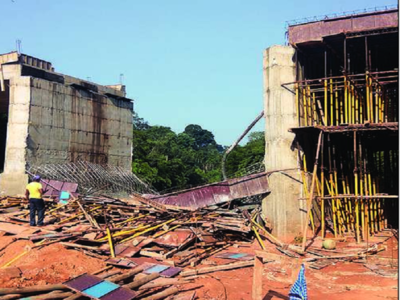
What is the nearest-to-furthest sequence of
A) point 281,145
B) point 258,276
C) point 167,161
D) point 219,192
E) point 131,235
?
point 258,276 → point 131,235 → point 281,145 → point 219,192 → point 167,161

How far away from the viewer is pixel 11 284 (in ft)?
31.0

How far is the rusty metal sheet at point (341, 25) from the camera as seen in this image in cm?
1705

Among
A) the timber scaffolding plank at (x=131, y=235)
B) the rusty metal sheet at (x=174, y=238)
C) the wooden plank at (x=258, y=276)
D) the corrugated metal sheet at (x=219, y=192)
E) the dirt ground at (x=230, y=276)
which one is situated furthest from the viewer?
the corrugated metal sheet at (x=219, y=192)

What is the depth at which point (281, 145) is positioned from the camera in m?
18.7

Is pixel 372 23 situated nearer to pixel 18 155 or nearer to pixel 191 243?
pixel 191 243

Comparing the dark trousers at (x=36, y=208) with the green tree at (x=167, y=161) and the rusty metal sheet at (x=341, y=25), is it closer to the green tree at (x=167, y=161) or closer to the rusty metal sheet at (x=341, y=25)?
the rusty metal sheet at (x=341, y=25)

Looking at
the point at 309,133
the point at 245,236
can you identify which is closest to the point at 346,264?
the point at 245,236

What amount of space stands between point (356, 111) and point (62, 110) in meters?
16.8

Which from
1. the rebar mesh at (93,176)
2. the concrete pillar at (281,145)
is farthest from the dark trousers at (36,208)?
the rebar mesh at (93,176)

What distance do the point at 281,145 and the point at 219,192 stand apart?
11.2 ft

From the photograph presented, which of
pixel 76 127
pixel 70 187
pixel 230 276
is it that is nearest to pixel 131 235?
pixel 230 276

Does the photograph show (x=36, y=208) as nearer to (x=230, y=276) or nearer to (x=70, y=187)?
(x=230, y=276)

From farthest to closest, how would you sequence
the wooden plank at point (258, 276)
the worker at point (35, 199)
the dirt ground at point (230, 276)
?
the worker at point (35, 199), the dirt ground at point (230, 276), the wooden plank at point (258, 276)

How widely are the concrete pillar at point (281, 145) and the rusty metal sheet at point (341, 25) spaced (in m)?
0.78
